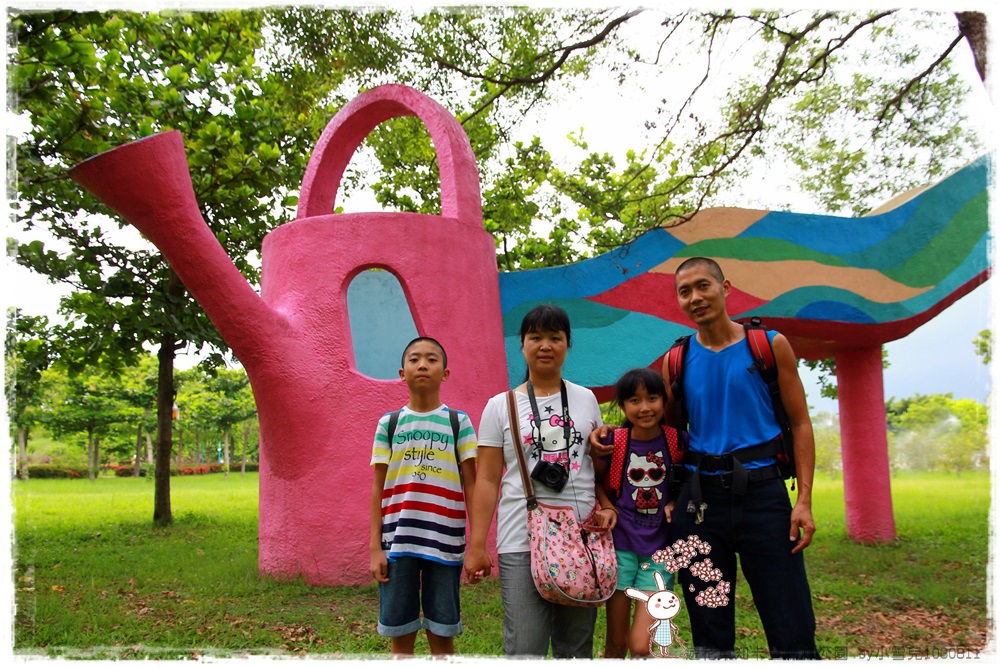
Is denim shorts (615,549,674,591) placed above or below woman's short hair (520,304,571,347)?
below

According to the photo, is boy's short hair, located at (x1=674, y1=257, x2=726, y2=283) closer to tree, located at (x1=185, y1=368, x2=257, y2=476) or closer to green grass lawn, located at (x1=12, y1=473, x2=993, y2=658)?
green grass lawn, located at (x1=12, y1=473, x2=993, y2=658)

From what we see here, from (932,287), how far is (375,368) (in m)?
6.95

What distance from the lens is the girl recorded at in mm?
2568

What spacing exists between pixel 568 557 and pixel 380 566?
0.76 m

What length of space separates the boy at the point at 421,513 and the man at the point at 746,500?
0.62 meters

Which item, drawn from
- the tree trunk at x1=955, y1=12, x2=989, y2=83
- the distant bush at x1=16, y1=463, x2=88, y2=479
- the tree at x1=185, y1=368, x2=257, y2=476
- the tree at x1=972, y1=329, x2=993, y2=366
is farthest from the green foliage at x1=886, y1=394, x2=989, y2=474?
the distant bush at x1=16, y1=463, x2=88, y2=479

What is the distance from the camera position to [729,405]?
8.52 feet

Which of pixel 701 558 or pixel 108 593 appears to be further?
pixel 108 593

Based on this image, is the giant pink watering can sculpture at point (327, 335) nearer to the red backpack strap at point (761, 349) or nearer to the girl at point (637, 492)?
the girl at point (637, 492)

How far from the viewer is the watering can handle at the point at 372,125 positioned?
6.34m

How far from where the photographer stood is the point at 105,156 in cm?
443

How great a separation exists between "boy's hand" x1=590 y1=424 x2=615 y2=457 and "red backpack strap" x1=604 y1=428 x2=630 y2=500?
0.12 ft

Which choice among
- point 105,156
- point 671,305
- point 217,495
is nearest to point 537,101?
point 671,305

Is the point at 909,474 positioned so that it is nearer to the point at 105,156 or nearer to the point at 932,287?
the point at 932,287
